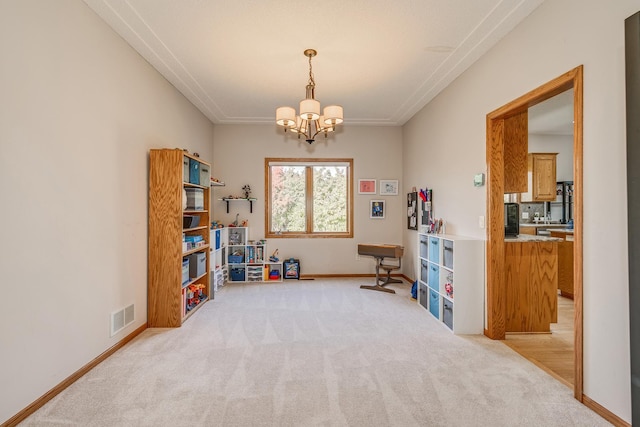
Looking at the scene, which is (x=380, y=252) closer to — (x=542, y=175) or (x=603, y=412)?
(x=603, y=412)

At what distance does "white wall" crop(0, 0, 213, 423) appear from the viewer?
187cm

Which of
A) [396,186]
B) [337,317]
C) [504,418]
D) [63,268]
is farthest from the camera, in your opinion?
[396,186]

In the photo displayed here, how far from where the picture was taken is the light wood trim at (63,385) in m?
1.88

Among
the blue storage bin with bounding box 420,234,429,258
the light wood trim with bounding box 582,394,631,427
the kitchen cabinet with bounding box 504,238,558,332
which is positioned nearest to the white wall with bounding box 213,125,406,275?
the blue storage bin with bounding box 420,234,429,258

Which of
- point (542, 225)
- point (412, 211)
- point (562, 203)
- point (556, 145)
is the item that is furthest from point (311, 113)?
point (562, 203)

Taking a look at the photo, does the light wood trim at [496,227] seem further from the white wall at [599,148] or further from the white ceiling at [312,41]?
the white ceiling at [312,41]

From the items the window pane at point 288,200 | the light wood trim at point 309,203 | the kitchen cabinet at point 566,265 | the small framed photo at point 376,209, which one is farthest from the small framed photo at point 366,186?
the kitchen cabinet at point 566,265

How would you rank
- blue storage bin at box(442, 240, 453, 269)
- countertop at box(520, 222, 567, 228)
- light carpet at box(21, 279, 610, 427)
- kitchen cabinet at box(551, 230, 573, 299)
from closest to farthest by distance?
1. light carpet at box(21, 279, 610, 427)
2. blue storage bin at box(442, 240, 453, 269)
3. kitchen cabinet at box(551, 230, 573, 299)
4. countertop at box(520, 222, 567, 228)

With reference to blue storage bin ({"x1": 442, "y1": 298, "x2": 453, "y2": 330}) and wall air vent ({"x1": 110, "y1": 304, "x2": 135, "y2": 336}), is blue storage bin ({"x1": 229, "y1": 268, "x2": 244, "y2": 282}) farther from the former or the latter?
blue storage bin ({"x1": 442, "y1": 298, "x2": 453, "y2": 330})

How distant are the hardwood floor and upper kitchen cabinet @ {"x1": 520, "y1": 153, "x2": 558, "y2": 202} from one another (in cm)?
314

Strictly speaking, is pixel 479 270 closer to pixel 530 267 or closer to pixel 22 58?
pixel 530 267

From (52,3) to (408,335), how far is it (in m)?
3.96

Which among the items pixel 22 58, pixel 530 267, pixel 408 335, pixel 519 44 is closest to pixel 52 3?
pixel 22 58

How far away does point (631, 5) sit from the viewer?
5.83ft
